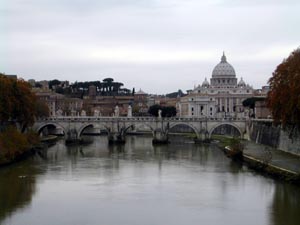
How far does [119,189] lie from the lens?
16.8 metres

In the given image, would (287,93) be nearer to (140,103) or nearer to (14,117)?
(14,117)

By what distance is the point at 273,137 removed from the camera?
2666 cm

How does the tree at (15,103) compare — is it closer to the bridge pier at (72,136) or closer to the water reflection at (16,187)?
the water reflection at (16,187)

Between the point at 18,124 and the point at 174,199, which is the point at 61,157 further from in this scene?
the point at 174,199

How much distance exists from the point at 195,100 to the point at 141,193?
4289 centimetres

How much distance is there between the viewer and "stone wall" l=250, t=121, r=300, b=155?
75.0 ft

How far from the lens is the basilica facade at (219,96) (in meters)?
58.6

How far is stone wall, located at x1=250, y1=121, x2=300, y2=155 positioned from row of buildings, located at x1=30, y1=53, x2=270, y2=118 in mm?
17825

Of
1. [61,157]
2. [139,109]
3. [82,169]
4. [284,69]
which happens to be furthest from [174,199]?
[139,109]

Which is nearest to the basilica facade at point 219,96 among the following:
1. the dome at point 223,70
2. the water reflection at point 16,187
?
the dome at point 223,70

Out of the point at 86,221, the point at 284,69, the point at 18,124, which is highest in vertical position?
the point at 284,69

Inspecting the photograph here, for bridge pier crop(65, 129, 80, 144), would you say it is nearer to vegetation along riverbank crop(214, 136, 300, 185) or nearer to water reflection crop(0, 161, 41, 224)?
vegetation along riverbank crop(214, 136, 300, 185)

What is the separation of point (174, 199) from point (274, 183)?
340 cm

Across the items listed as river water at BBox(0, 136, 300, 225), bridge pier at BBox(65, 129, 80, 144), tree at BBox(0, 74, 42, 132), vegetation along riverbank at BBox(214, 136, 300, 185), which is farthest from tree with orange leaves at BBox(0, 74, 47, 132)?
vegetation along riverbank at BBox(214, 136, 300, 185)
